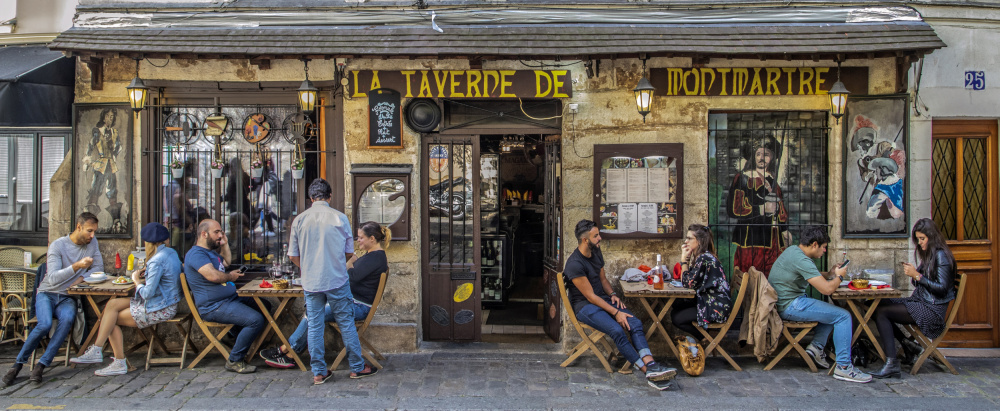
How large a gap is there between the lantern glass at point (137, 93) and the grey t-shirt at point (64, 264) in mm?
1439

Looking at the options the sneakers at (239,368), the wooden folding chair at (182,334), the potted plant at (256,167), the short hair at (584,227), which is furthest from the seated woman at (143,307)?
the short hair at (584,227)

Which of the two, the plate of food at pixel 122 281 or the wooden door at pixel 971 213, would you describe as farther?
the wooden door at pixel 971 213

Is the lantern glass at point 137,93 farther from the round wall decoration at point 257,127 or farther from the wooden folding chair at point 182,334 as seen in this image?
the wooden folding chair at point 182,334

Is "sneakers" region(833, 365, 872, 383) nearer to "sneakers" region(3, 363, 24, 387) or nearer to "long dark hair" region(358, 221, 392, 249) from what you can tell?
"long dark hair" region(358, 221, 392, 249)

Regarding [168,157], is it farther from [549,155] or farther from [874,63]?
[874,63]

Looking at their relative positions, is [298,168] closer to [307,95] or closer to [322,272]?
[307,95]

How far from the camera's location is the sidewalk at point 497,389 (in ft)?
16.9

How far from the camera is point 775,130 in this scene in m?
6.86

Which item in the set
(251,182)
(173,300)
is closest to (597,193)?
(251,182)

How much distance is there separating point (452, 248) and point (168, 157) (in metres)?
3.32

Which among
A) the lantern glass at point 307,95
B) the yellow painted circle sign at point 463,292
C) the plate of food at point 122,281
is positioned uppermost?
the lantern glass at point 307,95

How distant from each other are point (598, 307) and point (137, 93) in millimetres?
5035

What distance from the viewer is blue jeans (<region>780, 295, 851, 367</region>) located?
18.7ft

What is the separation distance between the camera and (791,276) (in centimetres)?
583
